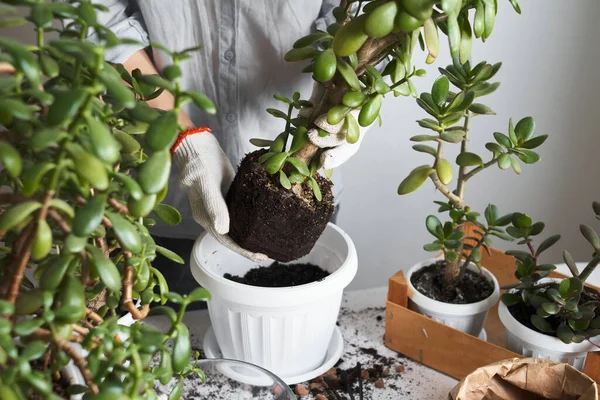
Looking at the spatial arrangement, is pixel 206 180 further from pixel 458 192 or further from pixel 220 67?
pixel 458 192

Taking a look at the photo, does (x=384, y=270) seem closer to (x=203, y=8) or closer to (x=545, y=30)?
(x=545, y=30)

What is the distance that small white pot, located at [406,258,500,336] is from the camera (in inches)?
41.9

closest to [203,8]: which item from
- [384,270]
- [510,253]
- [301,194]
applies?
[301,194]

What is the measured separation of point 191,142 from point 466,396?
62 centimetres

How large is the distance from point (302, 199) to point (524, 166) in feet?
3.41

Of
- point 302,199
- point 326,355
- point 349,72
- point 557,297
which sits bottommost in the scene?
point 326,355

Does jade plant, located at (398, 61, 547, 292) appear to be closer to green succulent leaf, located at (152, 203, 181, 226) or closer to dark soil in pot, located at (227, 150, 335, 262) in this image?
dark soil in pot, located at (227, 150, 335, 262)

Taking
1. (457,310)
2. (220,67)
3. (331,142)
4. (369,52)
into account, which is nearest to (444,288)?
(457,310)

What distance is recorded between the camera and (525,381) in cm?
93

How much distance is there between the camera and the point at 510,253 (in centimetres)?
109

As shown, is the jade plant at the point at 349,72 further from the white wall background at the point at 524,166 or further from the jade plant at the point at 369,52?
the white wall background at the point at 524,166

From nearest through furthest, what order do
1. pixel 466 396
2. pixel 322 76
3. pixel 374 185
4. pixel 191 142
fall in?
1. pixel 322 76
2. pixel 466 396
3. pixel 191 142
4. pixel 374 185

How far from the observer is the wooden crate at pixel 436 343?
1.01 metres

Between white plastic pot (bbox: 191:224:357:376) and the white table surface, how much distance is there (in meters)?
0.08
